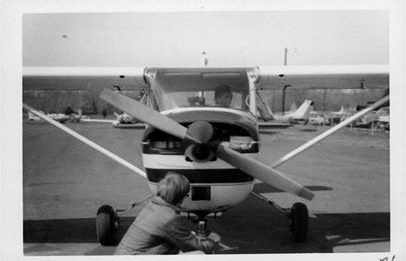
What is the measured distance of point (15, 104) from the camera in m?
3.56

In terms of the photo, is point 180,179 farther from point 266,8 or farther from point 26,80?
point 26,80

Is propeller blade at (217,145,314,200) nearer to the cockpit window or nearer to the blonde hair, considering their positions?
the blonde hair

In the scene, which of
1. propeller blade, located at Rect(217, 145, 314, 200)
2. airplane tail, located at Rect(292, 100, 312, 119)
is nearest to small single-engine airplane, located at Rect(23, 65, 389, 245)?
propeller blade, located at Rect(217, 145, 314, 200)

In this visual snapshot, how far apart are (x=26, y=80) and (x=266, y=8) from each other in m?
2.26

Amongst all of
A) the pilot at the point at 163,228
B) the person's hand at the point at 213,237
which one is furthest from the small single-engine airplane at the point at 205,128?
the pilot at the point at 163,228

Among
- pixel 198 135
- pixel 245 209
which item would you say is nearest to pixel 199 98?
pixel 198 135

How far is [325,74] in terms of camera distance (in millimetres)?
4348

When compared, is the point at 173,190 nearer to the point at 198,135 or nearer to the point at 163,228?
the point at 163,228

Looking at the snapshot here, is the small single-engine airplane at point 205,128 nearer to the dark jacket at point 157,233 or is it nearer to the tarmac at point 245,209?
the tarmac at point 245,209

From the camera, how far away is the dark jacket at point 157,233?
2582 millimetres

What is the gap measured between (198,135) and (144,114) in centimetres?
43

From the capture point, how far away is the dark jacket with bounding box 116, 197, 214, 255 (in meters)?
2.58
